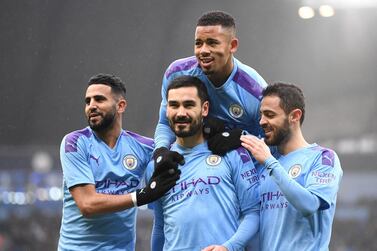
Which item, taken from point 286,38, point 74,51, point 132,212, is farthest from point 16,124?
point 132,212

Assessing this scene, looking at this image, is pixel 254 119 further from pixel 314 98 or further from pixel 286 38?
pixel 314 98

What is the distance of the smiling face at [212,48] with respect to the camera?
3682 mm

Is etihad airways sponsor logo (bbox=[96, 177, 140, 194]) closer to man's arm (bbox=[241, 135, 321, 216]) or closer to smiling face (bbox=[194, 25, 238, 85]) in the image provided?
smiling face (bbox=[194, 25, 238, 85])

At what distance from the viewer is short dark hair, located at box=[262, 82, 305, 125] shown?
350 centimetres

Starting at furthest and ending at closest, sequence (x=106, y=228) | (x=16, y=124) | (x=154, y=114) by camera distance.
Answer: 1. (x=16, y=124)
2. (x=154, y=114)
3. (x=106, y=228)

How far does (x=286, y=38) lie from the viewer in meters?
13.5

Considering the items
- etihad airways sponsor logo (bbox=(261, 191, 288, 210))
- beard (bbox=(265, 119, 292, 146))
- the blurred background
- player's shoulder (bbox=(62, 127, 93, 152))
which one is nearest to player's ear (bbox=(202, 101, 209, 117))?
beard (bbox=(265, 119, 292, 146))

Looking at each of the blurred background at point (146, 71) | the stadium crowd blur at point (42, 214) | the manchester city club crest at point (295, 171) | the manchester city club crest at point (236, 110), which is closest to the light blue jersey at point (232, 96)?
the manchester city club crest at point (236, 110)

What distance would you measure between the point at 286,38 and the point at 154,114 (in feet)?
8.99

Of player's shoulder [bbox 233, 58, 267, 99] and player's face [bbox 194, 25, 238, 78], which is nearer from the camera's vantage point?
player's face [bbox 194, 25, 238, 78]

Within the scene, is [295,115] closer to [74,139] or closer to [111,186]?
[111,186]

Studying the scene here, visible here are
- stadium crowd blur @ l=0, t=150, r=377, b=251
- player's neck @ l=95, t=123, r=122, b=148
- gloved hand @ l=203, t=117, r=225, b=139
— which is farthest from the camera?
stadium crowd blur @ l=0, t=150, r=377, b=251

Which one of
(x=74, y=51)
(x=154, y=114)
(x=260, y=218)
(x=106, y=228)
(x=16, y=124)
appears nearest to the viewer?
(x=260, y=218)

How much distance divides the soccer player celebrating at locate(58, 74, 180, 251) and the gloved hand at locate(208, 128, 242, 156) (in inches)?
17.2
